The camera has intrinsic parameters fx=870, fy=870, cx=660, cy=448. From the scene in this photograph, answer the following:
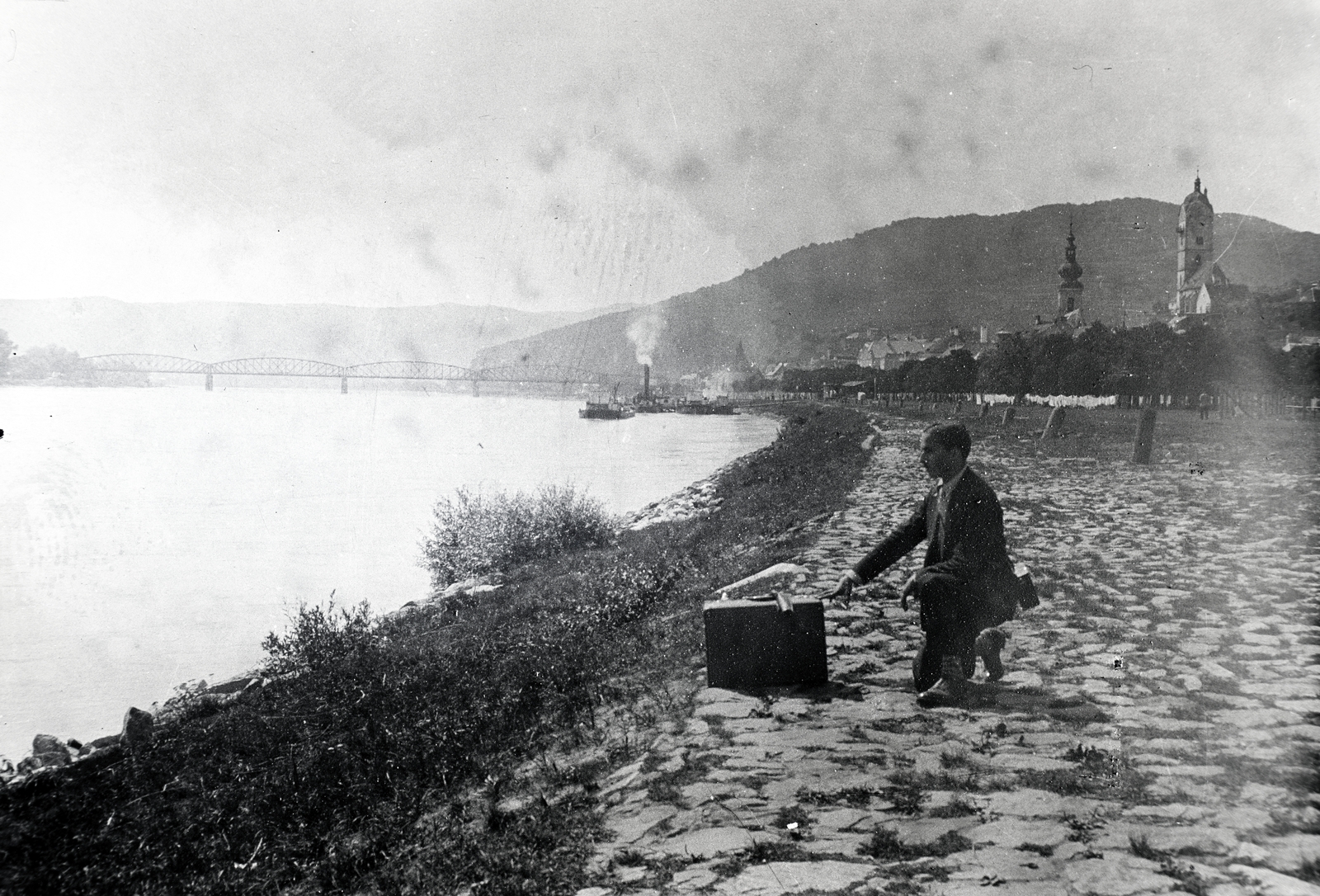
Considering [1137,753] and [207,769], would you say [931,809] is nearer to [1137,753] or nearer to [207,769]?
[1137,753]

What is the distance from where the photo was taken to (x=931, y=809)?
3.59 m

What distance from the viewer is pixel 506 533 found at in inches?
691

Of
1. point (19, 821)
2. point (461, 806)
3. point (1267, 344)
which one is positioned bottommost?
point (19, 821)

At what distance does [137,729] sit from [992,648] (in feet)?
27.4

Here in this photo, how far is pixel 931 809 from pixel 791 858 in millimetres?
703

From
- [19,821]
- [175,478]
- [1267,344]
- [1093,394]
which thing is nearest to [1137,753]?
[19,821]

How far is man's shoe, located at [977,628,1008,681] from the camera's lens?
192 inches

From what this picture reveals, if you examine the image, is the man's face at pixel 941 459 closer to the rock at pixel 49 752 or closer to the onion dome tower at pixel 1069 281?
the rock at pixel 49 752

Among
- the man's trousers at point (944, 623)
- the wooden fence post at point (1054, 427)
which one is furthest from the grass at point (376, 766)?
the wooden fence post at point (1054, 427)

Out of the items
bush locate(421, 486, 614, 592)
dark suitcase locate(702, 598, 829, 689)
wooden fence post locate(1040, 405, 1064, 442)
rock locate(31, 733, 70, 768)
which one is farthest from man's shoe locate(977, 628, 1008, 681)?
wooden fence post locate(1040, 405, 1064, 442)

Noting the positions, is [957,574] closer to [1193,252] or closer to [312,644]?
[312,644]

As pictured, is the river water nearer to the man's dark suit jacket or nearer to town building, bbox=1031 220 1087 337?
the man's dark suit jacket

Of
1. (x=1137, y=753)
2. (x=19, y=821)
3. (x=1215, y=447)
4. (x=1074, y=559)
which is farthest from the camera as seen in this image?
(x=1215, y=447)

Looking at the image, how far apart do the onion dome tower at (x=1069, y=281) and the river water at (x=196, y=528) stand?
62990 mm
